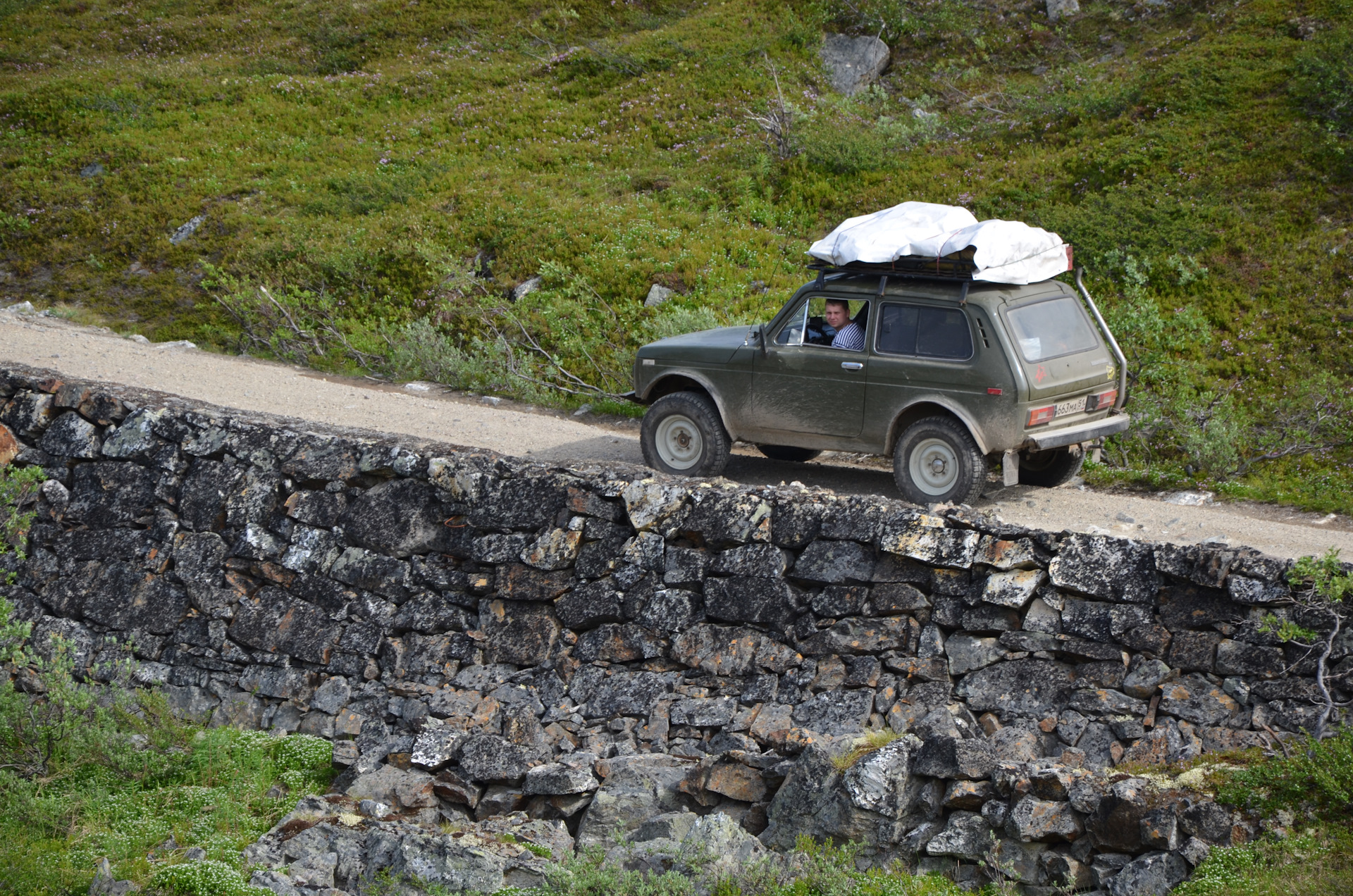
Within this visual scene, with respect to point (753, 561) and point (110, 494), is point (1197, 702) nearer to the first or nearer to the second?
point (753, 561)

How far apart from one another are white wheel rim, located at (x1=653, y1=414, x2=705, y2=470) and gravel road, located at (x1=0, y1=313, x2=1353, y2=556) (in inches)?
24.8

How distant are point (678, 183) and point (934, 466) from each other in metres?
13.4

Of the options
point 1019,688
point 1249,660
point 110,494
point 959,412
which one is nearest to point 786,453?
point 959,412

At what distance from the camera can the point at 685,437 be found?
9859 mm

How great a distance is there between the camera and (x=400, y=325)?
56.3ft

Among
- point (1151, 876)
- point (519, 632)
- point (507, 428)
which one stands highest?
point (507, 428)

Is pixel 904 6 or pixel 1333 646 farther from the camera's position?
pixel 904 6

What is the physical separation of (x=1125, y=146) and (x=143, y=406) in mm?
15266

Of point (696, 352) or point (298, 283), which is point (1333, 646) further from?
point (298, 283)

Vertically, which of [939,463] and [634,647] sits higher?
[939,463]

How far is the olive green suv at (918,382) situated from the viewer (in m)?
8.26

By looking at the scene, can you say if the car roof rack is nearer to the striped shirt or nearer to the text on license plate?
the striped shirt

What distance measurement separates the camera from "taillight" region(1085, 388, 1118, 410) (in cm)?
868

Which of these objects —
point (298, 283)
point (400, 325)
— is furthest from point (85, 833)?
point (298, 283)
